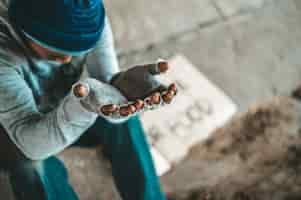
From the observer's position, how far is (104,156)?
4.37ft

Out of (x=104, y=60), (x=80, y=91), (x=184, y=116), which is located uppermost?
(x=80, y=91)

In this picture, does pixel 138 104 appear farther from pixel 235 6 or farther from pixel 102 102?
pixel 235 6

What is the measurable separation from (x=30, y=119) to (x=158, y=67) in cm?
26

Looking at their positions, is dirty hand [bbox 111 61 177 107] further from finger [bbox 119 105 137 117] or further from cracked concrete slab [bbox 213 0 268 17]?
cracked concrete slab [bbox 213 0 268 17]

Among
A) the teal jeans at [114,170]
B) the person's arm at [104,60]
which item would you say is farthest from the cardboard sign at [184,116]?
the person's arm at [104,60]

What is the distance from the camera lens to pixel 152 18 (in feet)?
5.53

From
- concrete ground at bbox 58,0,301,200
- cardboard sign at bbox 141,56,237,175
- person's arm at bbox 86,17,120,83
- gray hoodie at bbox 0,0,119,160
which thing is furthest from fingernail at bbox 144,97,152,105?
concrete ground at bbox 58,0,301,200

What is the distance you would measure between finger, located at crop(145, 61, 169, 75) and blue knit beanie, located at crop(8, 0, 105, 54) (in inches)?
4.7

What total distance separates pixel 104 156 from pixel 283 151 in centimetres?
Answer: 47

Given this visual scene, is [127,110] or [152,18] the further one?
[152,18]

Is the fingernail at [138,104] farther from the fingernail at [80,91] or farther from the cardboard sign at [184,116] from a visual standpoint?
the cardboard sign at [184,116]

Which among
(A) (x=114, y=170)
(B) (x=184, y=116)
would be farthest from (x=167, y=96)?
(B) (x=184, y=116)

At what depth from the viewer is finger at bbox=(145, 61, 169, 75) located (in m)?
0.91

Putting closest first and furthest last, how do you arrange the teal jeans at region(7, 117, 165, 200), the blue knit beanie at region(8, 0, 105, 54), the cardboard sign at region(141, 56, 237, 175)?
the blue knit beanie at region(8, 0, 105, 54) < the teal jeans at region(7, 117, 165, 200) < the cardboard sign at region(141, 56, 237, 175)
